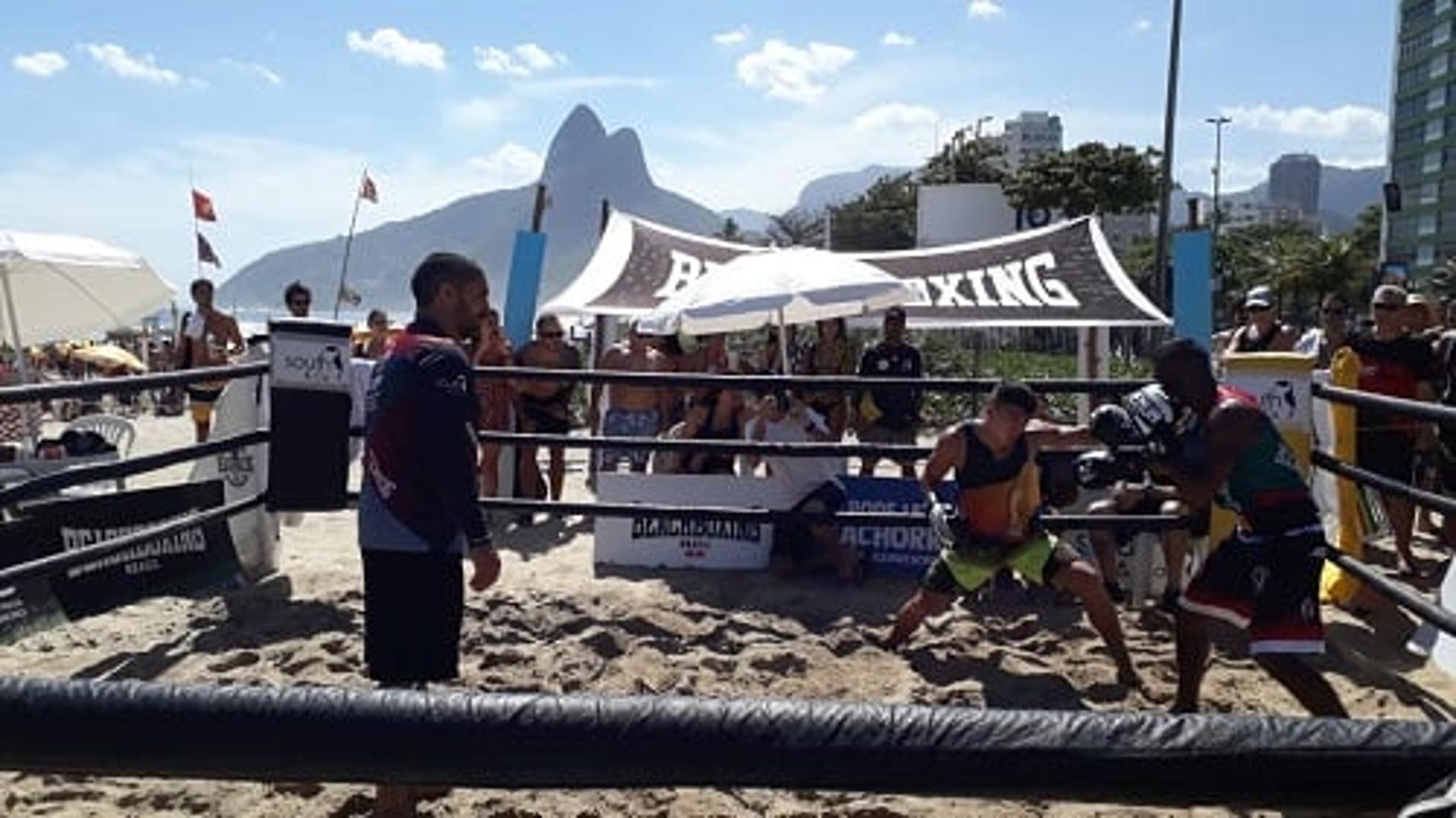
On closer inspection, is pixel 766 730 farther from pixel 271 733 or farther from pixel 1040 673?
pixel 1040 673

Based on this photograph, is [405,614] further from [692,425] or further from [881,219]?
[881,219]

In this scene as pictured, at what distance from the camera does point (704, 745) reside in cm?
113

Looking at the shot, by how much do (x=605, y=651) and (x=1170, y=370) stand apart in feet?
8.86

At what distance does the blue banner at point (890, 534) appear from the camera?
6945mm

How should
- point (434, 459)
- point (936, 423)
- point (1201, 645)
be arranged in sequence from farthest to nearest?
point (936, 423) < point (1201, 645) < point (434, 459)

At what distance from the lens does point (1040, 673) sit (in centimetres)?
519

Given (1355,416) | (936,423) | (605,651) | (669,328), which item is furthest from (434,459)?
(936,423)

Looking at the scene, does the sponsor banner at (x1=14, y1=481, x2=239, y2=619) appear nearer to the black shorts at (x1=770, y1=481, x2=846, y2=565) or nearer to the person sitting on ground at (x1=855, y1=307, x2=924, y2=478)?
the black shorts at (x1=770, y1=481, x2=846, y2=565)

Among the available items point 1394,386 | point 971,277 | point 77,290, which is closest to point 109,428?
point 77,290

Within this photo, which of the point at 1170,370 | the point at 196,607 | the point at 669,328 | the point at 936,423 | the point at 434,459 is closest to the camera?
the point at 434,459

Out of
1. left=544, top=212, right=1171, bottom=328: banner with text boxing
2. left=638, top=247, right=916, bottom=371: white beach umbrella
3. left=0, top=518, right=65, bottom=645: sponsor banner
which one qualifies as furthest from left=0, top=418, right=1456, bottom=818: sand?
left=544, top=212, right=1171, bottom=328: banner with text boxing

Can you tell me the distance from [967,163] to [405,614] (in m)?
53.0

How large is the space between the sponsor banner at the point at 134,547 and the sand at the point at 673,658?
13cm

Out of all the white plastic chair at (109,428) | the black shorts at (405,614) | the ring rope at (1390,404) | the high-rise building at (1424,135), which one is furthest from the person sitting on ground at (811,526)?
the high-rise building at (1424,135)
